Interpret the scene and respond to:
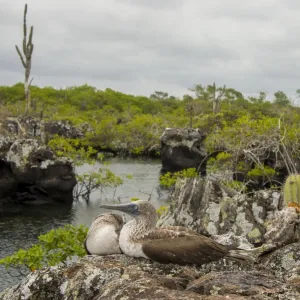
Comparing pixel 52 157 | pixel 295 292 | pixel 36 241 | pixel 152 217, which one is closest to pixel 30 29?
pixel 52 157

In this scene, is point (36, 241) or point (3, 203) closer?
point (36, 241)

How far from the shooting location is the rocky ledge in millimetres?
4207

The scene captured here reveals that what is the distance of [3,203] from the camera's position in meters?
28.0

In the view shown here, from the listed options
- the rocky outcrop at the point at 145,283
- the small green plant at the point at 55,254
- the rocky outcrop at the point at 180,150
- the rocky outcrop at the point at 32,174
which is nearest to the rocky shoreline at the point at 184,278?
the rocky outcrop at the point at 145,283

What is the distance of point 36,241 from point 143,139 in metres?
33.2

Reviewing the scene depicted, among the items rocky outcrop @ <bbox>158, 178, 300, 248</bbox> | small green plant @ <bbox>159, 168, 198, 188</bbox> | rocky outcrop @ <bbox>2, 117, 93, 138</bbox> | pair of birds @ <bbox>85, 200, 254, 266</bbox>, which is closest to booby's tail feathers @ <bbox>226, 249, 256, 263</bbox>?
pair of birds @ <bbox>85, 200, 254, 266</bbox>

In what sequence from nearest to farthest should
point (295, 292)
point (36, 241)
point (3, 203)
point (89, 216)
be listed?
point (295, 292) → point (36, 241) → point (89, 216) → point (3, 203)

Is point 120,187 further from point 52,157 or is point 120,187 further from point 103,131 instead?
point 103,131

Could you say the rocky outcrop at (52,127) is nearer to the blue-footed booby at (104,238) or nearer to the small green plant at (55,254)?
the small green plant at (55,254)

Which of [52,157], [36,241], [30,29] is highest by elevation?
[30,29]

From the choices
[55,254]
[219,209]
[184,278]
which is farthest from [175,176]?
[184,278]

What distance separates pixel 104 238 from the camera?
22.2 ft

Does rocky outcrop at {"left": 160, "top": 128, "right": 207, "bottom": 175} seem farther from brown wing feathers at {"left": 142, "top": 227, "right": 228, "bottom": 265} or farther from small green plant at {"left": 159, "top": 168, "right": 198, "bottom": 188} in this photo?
brown wing feathers at {"left": 142, "top": 227, "right": 228, "bottom": 265}

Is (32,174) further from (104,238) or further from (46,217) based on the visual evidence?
(104,238)
